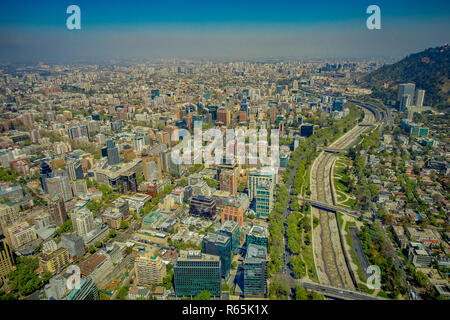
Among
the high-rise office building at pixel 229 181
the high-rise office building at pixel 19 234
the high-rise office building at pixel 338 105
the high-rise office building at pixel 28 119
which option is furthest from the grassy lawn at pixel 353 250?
the high-rise office building at pixel 28 119

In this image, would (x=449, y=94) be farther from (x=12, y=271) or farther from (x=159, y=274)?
(x=12, y=271)

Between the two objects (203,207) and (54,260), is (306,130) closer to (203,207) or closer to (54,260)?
(203,207)

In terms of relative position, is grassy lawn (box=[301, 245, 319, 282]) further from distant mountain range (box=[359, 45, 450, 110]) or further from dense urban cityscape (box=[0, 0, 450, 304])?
distant mountain range (box=[359, 45, 450, 110])

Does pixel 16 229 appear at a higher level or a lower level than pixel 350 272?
higher

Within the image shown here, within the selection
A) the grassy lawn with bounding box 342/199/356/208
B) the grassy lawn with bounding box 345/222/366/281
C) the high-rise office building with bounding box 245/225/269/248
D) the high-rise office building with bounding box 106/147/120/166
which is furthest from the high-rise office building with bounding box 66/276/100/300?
the high-rise office building with bounding box 106/147/120/166

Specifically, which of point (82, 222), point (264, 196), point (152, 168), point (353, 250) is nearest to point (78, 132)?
point (152, 168)
